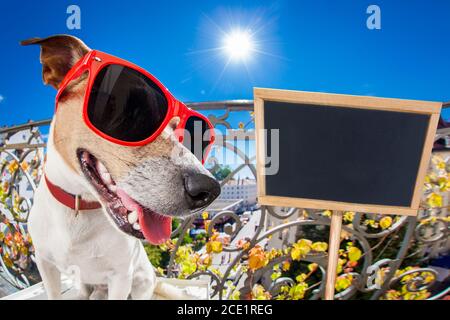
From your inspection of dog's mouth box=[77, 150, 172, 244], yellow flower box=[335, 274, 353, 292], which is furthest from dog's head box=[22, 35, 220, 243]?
yellow flower box=[335, 274, 353, 292]

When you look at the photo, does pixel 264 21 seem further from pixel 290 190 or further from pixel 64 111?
pixel 64 111

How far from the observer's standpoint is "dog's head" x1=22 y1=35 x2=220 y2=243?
4.09ft

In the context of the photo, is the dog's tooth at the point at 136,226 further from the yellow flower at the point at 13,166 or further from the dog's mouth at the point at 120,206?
the yellow flower at the point at 13,166

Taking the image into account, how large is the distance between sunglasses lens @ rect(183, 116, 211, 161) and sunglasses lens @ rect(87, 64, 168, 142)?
0.44 feet

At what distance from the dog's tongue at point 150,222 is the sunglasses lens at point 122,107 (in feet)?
0.71

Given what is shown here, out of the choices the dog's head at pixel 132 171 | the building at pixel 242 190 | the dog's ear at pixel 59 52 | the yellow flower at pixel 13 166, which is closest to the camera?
the dog's head at pixel 132 171

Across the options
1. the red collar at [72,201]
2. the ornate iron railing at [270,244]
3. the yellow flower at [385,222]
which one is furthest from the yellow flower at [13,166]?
the yellow flower at [385,222]

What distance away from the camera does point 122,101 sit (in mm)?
1283

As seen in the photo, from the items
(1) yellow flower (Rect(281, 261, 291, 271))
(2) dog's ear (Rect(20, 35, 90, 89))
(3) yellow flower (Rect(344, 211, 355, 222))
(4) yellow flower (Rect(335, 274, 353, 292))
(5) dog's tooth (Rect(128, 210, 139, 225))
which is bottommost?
(4) yellow flower (Rect(335, 274, 353, 292))

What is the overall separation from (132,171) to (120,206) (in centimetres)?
15

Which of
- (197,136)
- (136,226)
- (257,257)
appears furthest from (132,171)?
(257,257)

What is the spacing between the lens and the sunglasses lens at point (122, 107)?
4.12 feet

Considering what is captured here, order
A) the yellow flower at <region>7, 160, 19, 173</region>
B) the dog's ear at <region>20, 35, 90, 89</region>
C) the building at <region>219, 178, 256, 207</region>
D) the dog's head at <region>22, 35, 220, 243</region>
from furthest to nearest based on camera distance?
the yellow flower at <region>7, 160, 19, 173</region> → the building at <region>219, 178, 256, 207</region> → the dog's ear at <region>20, 35, 90, 89</region> → the dog's head at <region>22, 35, 220, 243</region>

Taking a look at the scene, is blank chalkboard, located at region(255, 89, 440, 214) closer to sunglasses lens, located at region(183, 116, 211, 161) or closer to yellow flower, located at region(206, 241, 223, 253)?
sunglasses lens, located at region(183, 116, 211, 161)
